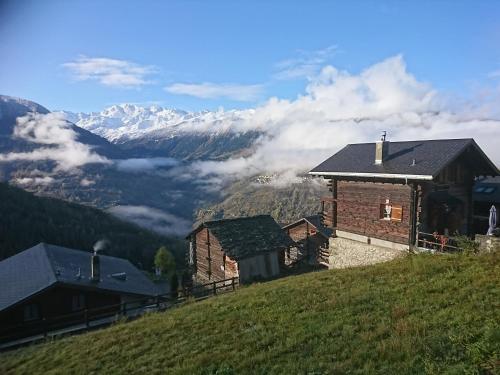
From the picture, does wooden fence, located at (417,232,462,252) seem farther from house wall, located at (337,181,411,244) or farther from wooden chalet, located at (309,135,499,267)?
house wall, located at (337,181,411,244)

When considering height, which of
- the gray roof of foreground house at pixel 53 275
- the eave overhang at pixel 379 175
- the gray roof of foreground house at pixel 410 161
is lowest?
the gray roof of foreground house at pixel 53 275

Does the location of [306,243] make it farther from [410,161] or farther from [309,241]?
[410,161]

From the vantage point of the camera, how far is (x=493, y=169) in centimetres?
2480

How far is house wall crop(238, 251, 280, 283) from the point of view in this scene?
36250 millimetres

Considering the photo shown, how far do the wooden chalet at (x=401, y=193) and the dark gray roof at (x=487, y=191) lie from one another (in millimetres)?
2191

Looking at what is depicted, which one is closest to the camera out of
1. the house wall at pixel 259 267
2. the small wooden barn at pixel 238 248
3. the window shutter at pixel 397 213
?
the window shutter at pixel 397 213

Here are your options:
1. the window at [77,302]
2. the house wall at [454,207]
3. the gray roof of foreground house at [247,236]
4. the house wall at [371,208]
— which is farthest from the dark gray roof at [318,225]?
the window at [77,302]

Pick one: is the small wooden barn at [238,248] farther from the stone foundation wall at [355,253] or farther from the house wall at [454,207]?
the house wall at [454,207]

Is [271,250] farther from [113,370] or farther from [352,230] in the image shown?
[113,370]

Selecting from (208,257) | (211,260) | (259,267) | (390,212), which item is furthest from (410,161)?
(208,257)

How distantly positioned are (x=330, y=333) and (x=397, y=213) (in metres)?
16.0

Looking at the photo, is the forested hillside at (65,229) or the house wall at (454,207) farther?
the forested hillside at (65,229)

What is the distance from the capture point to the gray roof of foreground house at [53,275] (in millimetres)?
27594

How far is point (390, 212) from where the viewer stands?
25.1 meters
